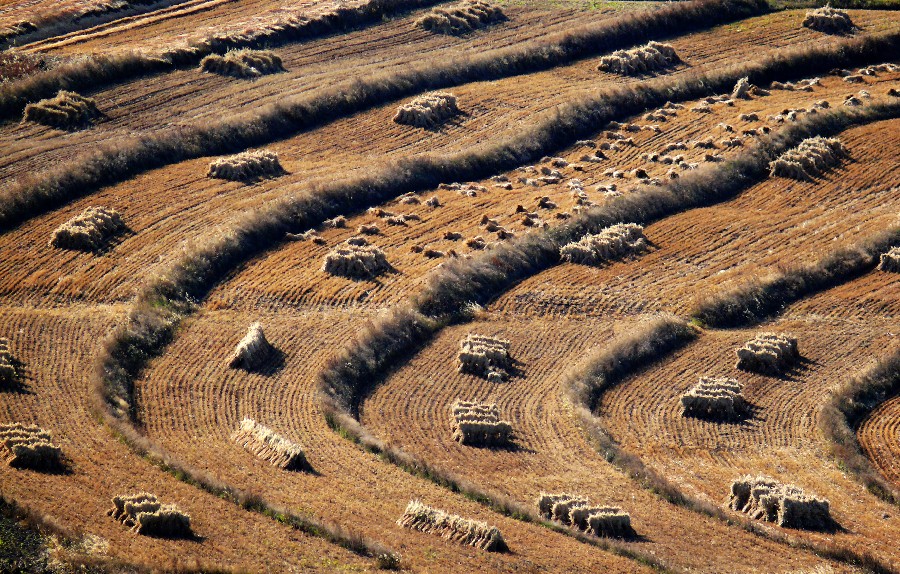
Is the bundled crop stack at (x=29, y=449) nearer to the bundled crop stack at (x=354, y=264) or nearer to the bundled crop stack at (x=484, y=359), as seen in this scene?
the bundled crop stack at (x=484, y=359)

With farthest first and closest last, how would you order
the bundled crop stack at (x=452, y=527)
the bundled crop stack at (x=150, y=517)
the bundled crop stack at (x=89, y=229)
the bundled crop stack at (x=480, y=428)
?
the bundled crop stack at (x=89, y=229)
the bundled crop stack at (x=480, y=428)
the bundled crop stack at (x=452, y=527)
the bundled crop stack at (x=150, y=517)

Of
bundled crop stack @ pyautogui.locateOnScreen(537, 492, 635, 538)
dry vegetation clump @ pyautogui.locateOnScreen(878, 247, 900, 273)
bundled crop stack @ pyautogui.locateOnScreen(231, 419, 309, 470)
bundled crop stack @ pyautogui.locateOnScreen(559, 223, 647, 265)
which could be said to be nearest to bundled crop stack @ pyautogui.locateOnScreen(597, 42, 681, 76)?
bundled crop stack @ pyautogui.locateOnScreen(559, 223, 647, 265)

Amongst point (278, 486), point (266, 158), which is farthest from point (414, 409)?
point (266, 158)

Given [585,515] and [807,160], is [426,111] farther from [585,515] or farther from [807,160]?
[585,515]

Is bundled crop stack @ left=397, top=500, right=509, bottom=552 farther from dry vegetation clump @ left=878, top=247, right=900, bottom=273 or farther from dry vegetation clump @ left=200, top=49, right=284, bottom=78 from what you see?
dry vegetation clump @ left=200, top=49, right=284, bottom=78

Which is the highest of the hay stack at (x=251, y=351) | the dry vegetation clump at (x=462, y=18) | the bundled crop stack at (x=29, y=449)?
the dry vegetation clump at (x=462, y=18)

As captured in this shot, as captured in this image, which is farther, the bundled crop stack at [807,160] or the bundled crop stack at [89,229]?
the bundled crop stack at [807,160]

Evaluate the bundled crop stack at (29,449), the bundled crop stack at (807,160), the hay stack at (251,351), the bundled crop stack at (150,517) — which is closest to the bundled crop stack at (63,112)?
the hay stack at (251,351)

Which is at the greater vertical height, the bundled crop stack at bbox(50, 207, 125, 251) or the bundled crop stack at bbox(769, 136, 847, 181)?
the bundled crop stack at bbox(50, 207, 125, 251)
